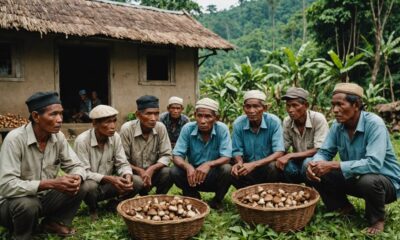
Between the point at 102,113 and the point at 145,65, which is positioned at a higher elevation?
the point at 145,65

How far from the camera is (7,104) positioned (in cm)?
934

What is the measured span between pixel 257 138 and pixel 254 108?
0.42 m

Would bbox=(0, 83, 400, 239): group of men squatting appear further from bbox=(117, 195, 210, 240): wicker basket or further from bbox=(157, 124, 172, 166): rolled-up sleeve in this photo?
bbox=(117, 195, 210, 240): wicker basket

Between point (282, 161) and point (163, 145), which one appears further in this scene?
point (163, 145)

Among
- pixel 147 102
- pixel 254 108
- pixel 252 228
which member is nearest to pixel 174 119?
pixel 147 102

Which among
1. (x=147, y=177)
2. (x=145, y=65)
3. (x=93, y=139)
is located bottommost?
(x=147, y=177)

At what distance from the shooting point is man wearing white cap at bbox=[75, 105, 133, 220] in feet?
12.9

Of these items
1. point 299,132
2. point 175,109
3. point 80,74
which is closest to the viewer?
point 299,132

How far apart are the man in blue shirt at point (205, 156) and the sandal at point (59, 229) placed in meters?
1.30

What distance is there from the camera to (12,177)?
126 inches

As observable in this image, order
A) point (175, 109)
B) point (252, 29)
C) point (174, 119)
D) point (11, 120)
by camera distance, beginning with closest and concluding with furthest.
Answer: point (175, 109), point (174, 119), point (11, 120), point (252, 29)

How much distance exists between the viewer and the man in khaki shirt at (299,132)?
4383mm

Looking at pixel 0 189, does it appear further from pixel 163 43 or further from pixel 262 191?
pixel 163 43

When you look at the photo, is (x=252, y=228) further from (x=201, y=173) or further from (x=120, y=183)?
(x=120, y=183)
